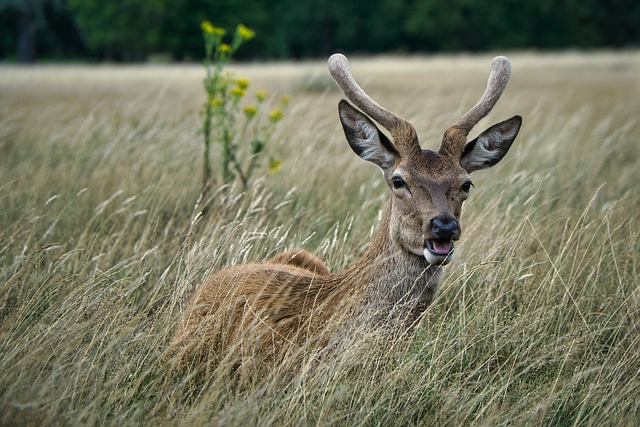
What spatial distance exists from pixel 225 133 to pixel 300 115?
2782 mm

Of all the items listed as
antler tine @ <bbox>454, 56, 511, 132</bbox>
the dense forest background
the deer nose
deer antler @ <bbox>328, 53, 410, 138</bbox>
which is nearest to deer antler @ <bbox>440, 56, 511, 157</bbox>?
antler tine @ <bbox>454, 56, 511, 132</bbox>

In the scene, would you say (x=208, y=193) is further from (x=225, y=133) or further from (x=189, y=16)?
(x=189, y=16)

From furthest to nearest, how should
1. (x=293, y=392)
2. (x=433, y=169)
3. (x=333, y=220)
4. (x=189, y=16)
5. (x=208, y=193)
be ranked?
(x=189, y=16), (x=208, y=193), (x=333, y=220), (x=433, y=169), (x=293, y=392)

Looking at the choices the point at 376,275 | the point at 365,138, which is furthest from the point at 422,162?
the point at 376,275

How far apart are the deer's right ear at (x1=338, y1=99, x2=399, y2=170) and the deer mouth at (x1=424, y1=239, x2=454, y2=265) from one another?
20.2 inches

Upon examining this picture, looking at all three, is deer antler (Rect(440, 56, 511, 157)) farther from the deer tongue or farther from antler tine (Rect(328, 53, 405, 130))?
the deer tongue

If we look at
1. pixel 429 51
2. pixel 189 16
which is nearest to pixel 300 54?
pixel 429 51

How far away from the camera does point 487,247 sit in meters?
4.93

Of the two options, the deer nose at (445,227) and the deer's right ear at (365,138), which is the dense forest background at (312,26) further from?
the deer nose at (445,227)

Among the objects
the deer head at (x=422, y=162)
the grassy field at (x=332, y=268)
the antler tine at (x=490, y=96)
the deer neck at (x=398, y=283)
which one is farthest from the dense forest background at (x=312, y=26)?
the deer neck at (x=398, y=283)

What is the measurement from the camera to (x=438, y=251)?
11.8 ft

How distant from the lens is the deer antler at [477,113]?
396 cm

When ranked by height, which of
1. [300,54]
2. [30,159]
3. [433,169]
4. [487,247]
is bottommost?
[300,54]

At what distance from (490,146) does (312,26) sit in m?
50.2
